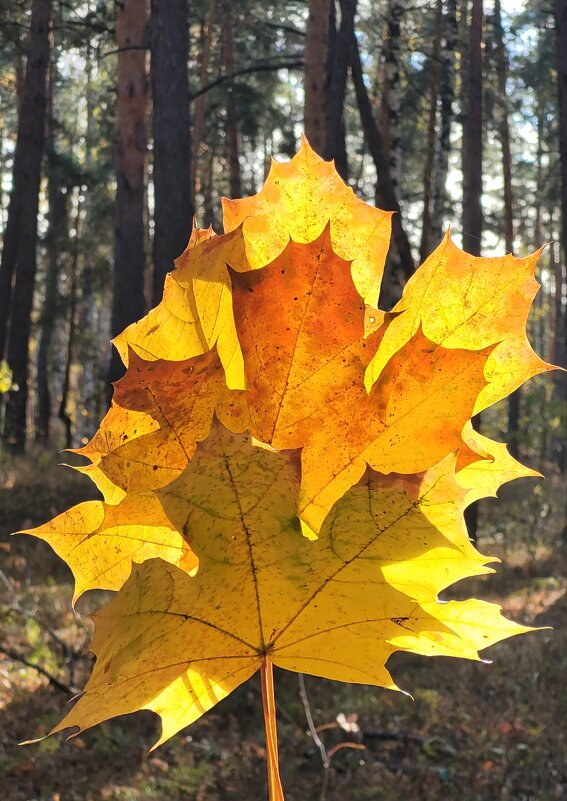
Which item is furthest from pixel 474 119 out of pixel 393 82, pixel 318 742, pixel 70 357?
pixel 318 742

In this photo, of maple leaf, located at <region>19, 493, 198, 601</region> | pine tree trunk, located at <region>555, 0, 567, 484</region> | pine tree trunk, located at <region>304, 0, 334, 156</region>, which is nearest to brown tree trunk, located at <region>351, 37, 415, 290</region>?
maple leaf, located at <region>19, 493, 198, 601</region>

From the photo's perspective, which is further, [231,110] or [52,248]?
[52,248]

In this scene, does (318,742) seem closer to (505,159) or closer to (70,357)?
(70,357)

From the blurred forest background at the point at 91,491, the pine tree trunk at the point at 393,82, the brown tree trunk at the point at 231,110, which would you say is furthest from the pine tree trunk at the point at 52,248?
the pine tree trunk at the point at 393,82

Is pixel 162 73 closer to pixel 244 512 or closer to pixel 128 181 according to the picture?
pixel 128 181

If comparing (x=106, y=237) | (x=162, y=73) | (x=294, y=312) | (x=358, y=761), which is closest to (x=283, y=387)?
(x=294, y=312)
